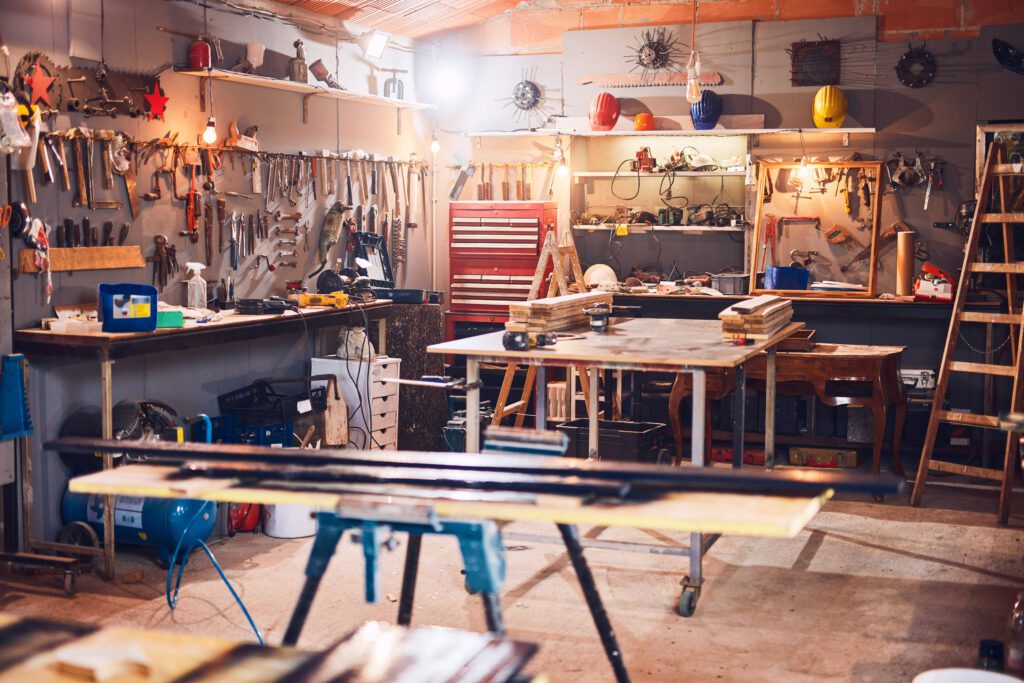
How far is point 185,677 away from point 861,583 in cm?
360

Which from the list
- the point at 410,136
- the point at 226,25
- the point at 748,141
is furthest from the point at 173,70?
the point at 748,141

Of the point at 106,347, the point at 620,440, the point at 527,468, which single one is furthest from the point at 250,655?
the point at 620,440

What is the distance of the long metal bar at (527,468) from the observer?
2.39 meters

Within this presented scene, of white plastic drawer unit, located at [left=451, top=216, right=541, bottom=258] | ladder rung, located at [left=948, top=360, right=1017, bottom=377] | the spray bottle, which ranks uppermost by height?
white plastic drawer unit, located at [left=451, top=216, right=541, bottom=258]

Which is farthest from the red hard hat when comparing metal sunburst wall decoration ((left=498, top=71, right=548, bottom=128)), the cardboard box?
the cardboard box

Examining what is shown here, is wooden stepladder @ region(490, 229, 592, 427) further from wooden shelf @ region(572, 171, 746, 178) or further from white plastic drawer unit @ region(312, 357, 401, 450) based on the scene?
wooden shelf @ region(572, 171, 746, 178)

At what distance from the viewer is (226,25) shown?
618 cm

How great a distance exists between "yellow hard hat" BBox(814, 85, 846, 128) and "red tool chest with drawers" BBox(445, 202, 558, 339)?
189 centimetres

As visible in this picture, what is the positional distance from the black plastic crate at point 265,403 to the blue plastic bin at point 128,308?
97cm

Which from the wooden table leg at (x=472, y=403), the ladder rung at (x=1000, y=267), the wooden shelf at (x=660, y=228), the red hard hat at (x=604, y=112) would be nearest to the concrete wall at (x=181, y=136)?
the red hard hat at (x=604, y=112)

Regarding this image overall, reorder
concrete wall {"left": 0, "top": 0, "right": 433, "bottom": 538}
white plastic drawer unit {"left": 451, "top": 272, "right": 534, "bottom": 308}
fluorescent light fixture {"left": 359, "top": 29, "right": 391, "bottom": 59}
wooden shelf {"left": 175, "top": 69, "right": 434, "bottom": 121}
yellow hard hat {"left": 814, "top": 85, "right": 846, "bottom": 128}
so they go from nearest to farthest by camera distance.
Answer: concrete wall {"left": 0, "top": 0, "right": 433, "bottom": 538}, wooden shelf {"left": 175, "top": 69, "right": 434, "bottom": 121}, fluorescent light fixture {"left": 359, "top": 29, "right": 391, "bottom": 59}, yellow hard hat {"left": 814, "top": 85, "right": 846, "bottom": 128}, white plastic drawer unit {"left": 451, "top": 272, "right": 534, "bottom": 308}

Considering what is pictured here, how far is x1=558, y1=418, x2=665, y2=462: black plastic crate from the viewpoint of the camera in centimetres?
608

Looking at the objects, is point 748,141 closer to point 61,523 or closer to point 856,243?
point 856,243

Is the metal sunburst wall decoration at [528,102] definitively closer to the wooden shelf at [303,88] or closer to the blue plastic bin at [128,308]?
the wooden shelf at [303,88]
